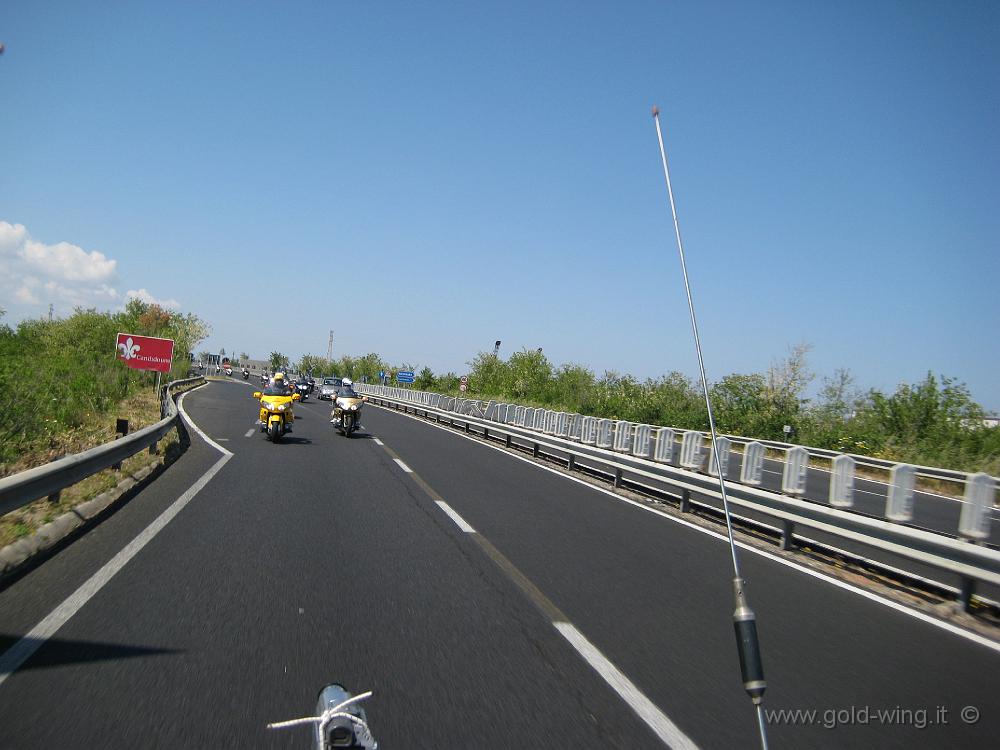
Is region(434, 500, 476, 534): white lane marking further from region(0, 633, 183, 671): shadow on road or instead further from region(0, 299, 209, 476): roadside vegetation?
region(0, 299, 209, 476): roadside vegetation

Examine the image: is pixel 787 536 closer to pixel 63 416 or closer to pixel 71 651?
pixel 71 651

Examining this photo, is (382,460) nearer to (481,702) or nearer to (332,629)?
(332,629)

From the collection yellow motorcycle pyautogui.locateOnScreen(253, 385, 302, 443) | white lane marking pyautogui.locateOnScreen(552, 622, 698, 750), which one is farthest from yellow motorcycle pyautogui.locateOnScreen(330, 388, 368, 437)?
white lane marking pyautogui.locateOnScreen(552, 622, 698, 750)

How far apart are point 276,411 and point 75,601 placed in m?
13.9

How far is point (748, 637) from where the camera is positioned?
8.04ft

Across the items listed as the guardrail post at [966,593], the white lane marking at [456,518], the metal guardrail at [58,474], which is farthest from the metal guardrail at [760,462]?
the metal guardrail at [58,474]

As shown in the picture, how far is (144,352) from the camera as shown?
2759cm

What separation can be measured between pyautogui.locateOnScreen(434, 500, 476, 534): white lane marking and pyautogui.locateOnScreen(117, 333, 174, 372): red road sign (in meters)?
19.6

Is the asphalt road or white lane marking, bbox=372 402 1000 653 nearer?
the asphalt road

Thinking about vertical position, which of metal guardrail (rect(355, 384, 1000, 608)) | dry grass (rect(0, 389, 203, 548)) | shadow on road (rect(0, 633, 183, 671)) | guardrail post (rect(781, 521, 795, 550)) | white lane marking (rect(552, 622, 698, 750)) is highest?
metal guardrail (rect(355, 384, 1000, 608))

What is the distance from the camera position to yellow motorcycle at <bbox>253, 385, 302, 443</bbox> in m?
18.8

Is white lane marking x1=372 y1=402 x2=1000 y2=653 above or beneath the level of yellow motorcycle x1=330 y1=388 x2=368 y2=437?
beneath

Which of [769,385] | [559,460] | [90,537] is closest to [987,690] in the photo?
[90,537]

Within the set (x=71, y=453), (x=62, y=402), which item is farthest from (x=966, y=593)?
(x=62, y=402)
